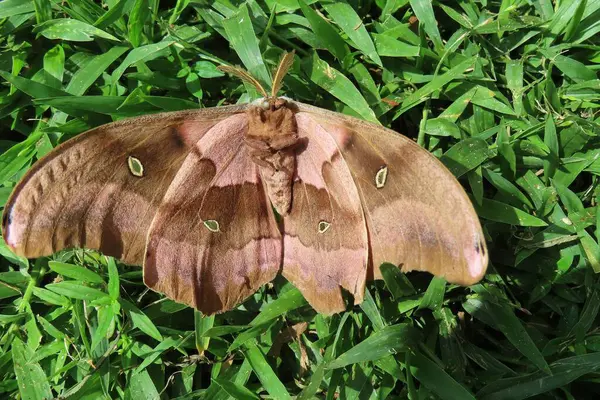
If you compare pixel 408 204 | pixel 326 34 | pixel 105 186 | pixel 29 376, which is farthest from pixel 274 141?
pixel 29 376

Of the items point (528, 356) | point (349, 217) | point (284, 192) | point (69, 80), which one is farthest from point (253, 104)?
point (528, 356)

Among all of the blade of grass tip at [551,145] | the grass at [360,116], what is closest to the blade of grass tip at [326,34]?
the grass at [360,116]

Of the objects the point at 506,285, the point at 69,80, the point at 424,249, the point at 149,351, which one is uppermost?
the point at 69,80

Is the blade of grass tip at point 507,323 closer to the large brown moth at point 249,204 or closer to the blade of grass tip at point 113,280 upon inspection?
the large brown moth at point 249,204

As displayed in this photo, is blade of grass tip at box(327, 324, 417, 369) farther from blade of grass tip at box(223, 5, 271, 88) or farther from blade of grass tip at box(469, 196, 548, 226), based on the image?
blade of grass tip at box(223, 5, 271, 88)

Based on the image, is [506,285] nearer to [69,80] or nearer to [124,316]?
[124,316]

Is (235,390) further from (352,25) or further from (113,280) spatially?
(352,25)

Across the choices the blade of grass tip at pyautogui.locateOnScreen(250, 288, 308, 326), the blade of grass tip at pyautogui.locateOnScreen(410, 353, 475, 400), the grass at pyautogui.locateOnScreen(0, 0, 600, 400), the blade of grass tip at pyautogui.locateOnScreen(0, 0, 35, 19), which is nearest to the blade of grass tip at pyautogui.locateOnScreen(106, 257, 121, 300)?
the grass at pyautogui.locateOnScreen(0, 0, 600, 400)
